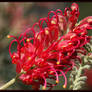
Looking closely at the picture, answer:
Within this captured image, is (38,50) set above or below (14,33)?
below

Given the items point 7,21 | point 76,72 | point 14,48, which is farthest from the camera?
point 7,21

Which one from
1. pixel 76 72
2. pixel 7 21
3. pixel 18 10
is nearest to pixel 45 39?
pixel 76 72

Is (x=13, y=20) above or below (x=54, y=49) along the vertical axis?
above

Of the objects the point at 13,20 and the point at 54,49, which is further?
the point at 13,20

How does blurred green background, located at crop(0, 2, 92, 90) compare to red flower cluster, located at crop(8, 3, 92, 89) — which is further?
blurred green background, located at crop(0, 2, 92, 90)

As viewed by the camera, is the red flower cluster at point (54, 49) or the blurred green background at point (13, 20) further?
the blurred green background at point (13, 20)

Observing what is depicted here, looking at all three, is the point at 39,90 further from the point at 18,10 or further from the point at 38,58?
the point at 18,10

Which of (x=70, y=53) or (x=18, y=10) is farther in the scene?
(x=18, y=10)

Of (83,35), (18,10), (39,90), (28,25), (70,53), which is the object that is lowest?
(39,90)
